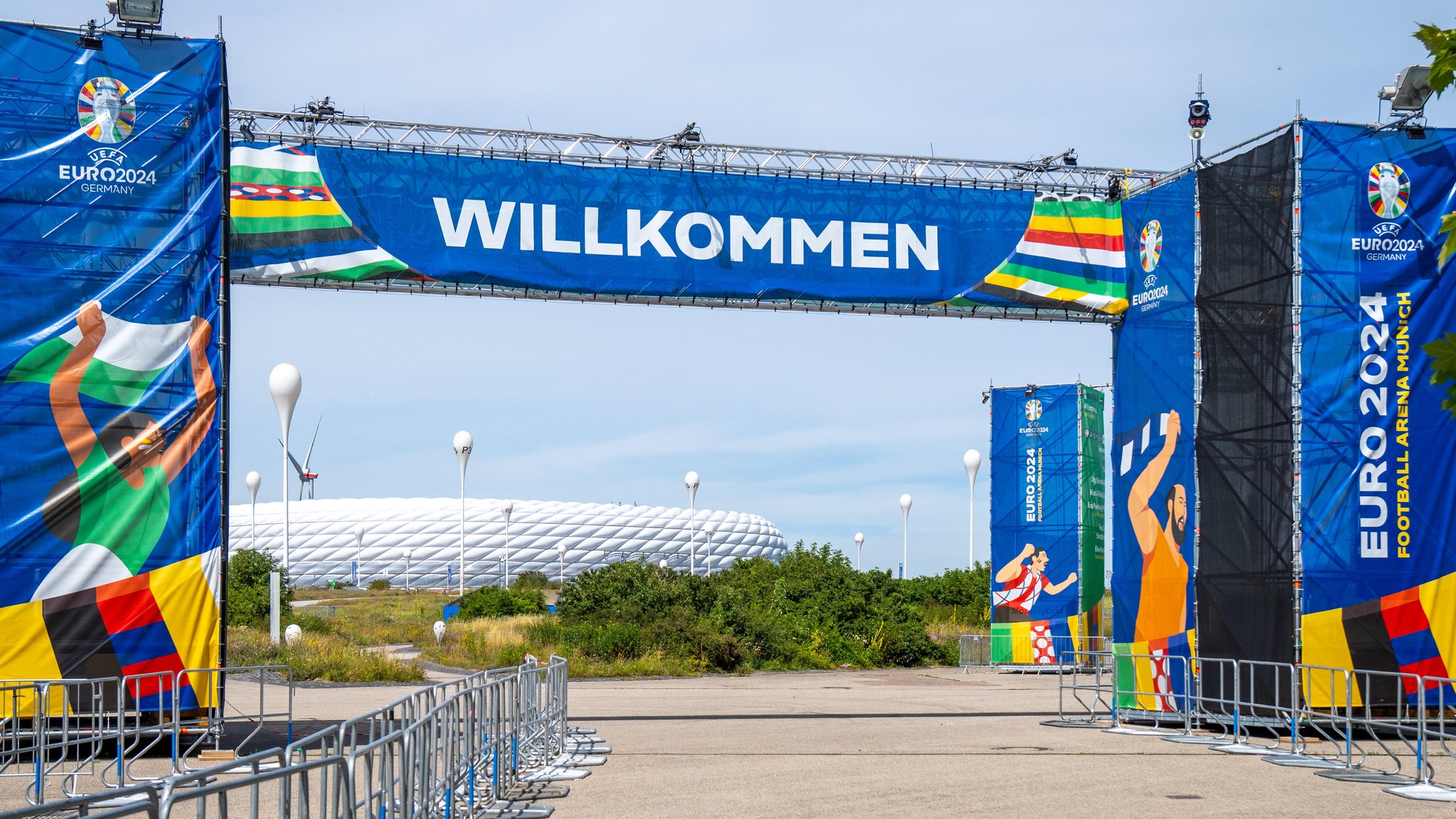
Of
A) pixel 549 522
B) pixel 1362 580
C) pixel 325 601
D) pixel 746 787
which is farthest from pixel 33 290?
pixel 549 522

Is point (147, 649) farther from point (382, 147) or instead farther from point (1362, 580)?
point (1362, 580)

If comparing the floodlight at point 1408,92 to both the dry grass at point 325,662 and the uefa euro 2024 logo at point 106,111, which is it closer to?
the uefa euro 2024 logo at point 106,111

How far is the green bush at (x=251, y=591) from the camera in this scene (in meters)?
43.4

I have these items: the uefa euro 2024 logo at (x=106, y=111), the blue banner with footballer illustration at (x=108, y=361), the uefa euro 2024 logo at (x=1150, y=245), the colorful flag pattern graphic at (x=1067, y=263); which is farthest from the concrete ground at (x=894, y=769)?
the uefa euro 2024 logo at (x=106, y=111)

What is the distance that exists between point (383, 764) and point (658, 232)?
38.8 feet

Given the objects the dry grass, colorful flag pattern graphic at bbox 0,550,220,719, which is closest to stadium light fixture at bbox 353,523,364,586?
the dry grass

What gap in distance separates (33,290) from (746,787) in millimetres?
9907

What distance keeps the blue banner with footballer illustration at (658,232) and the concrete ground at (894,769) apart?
19.7 ft

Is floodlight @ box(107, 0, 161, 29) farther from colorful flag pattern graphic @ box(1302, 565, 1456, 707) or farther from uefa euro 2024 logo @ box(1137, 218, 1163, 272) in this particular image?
colorful flag pattern graphic @ box(1302, 565, 1456, 707)

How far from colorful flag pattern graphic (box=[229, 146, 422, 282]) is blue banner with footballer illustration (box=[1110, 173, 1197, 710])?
1050 centimetres

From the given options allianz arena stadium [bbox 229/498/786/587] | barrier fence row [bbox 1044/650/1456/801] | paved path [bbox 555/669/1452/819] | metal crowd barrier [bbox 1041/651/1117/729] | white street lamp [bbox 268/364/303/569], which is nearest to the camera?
paved path [bbox 555/669/1452/819]

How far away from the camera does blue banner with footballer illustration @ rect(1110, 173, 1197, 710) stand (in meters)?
18.8

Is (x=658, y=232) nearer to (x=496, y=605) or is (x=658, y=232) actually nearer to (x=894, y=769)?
(x=894, y=769)

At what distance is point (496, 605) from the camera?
5194 cm
